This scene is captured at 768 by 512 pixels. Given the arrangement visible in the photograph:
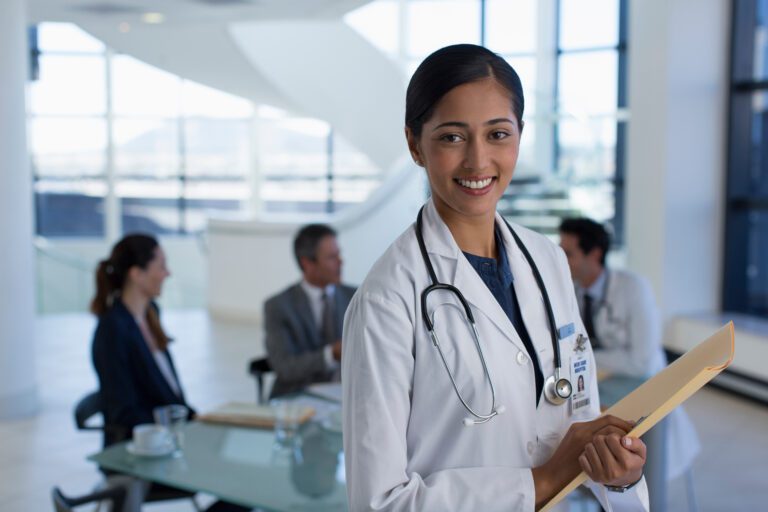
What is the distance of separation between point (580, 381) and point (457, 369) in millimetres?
271

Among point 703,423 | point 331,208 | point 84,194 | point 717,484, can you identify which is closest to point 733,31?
point 703,423

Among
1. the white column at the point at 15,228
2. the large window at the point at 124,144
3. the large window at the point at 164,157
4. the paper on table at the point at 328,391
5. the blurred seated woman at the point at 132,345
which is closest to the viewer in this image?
the blurred seated woman at the point at 132,345

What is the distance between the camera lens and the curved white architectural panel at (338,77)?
1020 cm

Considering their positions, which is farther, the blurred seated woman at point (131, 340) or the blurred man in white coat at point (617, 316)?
the blurred man in white coat at point (617, 316)

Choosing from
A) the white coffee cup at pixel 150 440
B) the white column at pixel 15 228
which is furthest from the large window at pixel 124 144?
the white coffee cup at pixel 150 440

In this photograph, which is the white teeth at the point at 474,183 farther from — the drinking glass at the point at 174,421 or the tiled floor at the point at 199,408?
the tiled floor at the point at 199,408

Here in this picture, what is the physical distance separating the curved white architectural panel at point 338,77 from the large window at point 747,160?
17.4 ft

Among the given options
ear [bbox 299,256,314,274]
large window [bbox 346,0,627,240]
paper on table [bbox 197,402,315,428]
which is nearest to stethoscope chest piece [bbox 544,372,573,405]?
paper on table [bbox 197,402,315,428]

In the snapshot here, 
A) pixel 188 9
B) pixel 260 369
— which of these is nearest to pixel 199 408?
pixel 260 369

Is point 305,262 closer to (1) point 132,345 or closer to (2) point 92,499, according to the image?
(1) point 132,345

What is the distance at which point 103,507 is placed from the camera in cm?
249

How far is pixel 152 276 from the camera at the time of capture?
10.9 feet

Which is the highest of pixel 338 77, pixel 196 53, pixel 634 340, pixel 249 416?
pixel 196 53

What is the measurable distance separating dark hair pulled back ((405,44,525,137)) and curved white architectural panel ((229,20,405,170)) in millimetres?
8791
